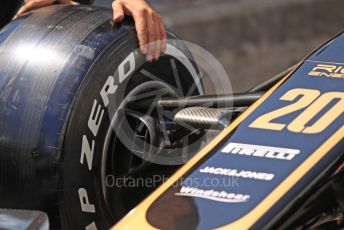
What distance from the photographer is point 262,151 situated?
2174 mm

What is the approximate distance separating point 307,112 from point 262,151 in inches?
6.8

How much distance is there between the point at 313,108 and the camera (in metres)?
2.28

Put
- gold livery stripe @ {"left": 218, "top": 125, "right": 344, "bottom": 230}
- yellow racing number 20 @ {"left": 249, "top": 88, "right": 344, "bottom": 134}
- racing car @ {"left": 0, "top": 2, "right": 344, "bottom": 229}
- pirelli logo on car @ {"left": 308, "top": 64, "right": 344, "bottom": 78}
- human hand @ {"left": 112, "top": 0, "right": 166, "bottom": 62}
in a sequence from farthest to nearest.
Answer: human hand @ {"left": 112, "top": 0, "right": 166, "bottom": 62} < pirelli logo on car @ {"left": 308, "top": 64, "right": 344, "bottom": 78} < yellow racing number 20 @ {"left": 249, "top": 88, "right": 344, "bottom": 134} < racing car @ {"left": 0, "top": 2, "right": 344, "bottom": 229} < gold livery stripe @ {"left": 218, "top": 125, "right": 344, "bottom": 230}

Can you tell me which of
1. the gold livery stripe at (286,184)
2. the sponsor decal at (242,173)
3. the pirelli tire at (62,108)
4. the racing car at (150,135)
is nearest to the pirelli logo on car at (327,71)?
the racing car at (150,135)

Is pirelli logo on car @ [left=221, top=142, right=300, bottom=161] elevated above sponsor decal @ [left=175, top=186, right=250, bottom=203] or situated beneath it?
elevated above

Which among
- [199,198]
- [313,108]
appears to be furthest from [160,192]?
[313,108]

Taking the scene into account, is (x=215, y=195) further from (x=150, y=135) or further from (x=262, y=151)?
(x=150, y=135)

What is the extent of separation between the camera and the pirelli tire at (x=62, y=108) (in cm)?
256

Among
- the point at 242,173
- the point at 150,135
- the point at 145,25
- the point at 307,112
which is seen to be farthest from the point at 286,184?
the point at 145,25

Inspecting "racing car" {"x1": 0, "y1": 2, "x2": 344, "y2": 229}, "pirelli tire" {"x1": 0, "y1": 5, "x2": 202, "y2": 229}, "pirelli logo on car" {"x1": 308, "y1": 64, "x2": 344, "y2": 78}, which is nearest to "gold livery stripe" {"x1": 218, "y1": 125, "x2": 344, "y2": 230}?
"racing car" {"x1": 0, "y1": 2, "x2": 344, "y2": 229}

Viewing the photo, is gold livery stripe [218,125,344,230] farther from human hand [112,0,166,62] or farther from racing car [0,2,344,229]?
human hand [112,0,166,62]

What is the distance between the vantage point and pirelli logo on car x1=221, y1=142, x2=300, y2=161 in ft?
7.05

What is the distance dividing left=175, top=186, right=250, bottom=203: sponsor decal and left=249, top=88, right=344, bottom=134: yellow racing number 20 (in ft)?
0.80

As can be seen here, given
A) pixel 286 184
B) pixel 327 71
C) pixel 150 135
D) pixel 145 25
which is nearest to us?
pixel 286 184
